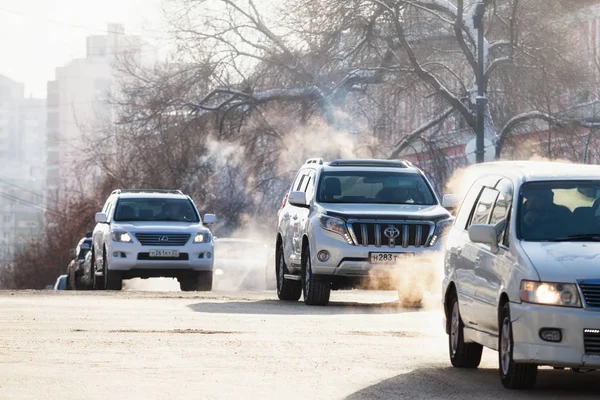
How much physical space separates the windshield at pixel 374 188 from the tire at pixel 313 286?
92 cm

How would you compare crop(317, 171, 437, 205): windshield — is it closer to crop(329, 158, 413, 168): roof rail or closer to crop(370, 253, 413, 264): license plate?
crop(329, 158, 413, 168): roof rail

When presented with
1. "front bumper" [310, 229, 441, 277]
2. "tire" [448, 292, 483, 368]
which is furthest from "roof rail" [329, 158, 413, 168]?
"tire" [448, 292, 483, 368]

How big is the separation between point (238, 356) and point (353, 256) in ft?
27.4

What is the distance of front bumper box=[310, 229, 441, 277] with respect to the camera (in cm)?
2292

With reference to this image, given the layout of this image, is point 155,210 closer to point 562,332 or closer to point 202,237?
point 202,237

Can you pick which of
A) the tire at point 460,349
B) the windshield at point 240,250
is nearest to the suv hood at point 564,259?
the tire at point 460,349

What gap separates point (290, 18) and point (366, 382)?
31030mm

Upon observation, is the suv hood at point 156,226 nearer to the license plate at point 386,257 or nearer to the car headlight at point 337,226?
the car headlight at point 337,226

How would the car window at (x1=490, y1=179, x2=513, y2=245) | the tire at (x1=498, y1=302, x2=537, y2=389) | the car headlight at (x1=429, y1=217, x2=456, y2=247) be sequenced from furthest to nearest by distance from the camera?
the car headlight at (x1=429, y1=217, x2=456, y2=247)
the car window at (x1=490, y1=179, x2=513, y2=245)
the tire at (x1=498, y1=302, x2=537, y2=389)

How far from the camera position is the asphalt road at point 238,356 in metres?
11.9

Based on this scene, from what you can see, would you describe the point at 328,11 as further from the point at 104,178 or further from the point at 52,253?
the point at 52,253

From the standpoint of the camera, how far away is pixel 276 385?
12.2m

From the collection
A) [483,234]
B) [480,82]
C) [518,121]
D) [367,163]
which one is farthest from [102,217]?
[483,234]

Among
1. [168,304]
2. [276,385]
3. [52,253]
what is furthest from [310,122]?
[52,253]
